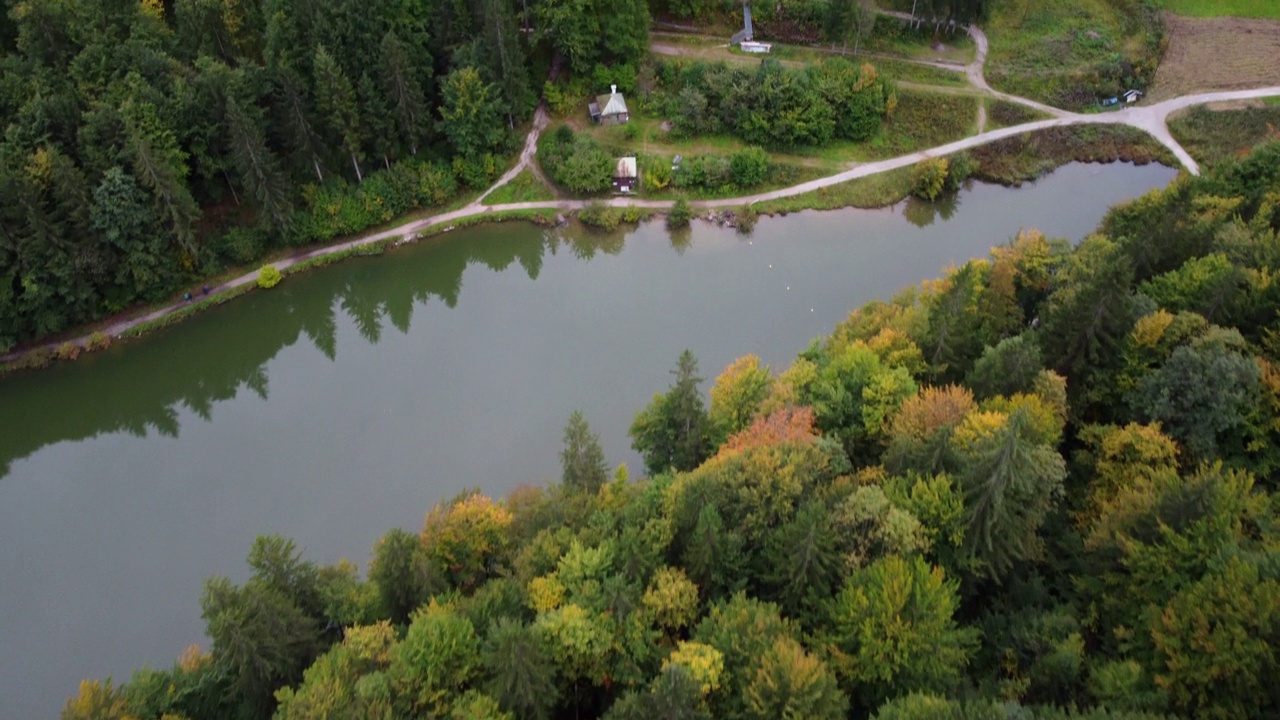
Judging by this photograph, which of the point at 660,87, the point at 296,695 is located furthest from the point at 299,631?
the point at 660,87

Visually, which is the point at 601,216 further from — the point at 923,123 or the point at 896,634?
the point at 896,634

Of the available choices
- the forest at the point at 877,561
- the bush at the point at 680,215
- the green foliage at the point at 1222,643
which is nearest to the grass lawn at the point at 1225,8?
the forest at the point at 877,561

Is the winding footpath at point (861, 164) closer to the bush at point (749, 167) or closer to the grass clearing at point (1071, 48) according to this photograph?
the bush at point (749, 167)

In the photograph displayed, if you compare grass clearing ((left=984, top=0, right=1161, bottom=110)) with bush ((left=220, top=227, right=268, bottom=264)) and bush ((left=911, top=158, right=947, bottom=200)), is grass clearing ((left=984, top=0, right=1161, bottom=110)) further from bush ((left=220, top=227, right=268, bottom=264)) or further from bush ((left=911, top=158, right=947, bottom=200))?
bush ((left=220, top=227, right=268, bottom=264))

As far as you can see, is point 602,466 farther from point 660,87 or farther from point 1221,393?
point 660,87

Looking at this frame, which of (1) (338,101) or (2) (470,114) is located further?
(2) (470,114)

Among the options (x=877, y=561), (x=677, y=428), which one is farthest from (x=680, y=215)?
(x=877, y=561)
